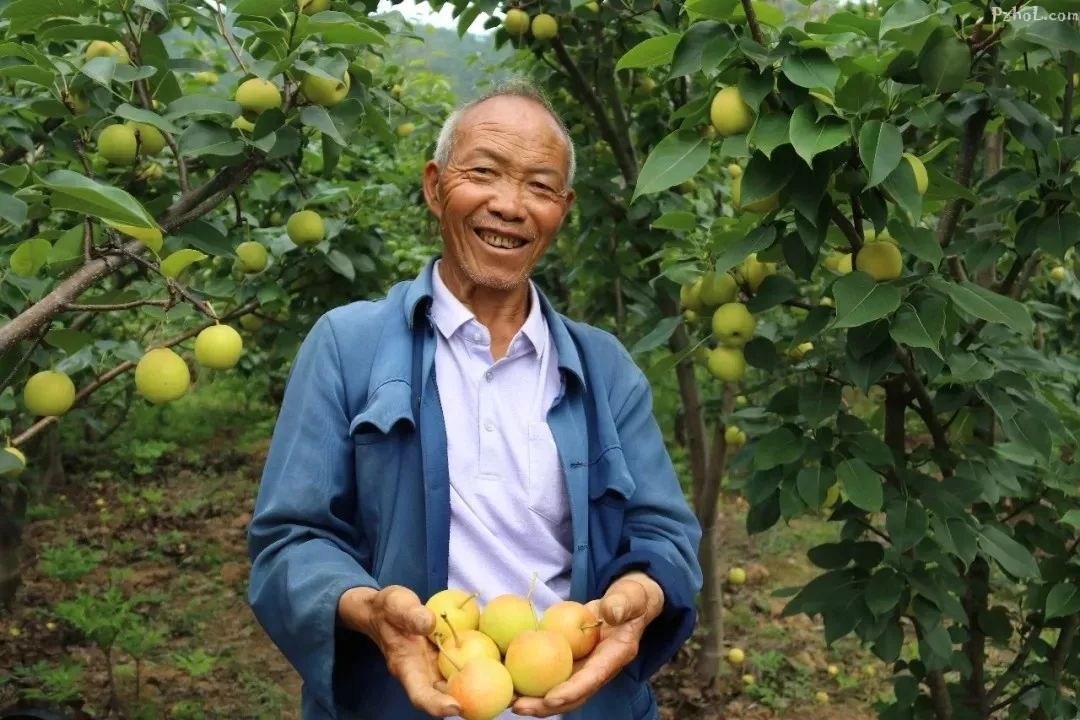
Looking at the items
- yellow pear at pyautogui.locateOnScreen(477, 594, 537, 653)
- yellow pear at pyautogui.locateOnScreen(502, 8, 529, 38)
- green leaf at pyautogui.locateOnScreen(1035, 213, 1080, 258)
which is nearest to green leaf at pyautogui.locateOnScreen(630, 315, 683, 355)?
green leaf at pyautogui.locateOnScreen(1035, 213, 1080, 258)

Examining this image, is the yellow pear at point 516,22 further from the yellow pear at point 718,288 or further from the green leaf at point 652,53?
the green leaf at point 652,53

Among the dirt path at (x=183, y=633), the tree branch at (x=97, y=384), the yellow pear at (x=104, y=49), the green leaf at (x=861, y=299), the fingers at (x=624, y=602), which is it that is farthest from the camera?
the dirt path at (x=183, y=633)

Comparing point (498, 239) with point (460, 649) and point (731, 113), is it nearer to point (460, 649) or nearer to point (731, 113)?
point (731, 113)

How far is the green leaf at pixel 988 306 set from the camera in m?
1.78

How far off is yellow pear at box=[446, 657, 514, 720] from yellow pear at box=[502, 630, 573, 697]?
28 mm

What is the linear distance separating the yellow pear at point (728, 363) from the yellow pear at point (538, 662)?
118 centimetres

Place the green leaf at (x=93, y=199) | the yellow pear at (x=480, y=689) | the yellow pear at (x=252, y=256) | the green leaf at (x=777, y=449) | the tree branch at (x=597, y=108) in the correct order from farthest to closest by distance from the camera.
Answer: the tree branch at (x=597, y=108) < the yellow pear at (x=252, y=256) < the green leaf at (x=777, y=449) < the yellow pear at (x=480, y=689) < the green leaf at (x=93, y=199)

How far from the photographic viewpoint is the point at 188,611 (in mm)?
4523

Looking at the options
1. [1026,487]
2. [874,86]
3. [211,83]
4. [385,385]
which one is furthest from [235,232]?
[1026,487]

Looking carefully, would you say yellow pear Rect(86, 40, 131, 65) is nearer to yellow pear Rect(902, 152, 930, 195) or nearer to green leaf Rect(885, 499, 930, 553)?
yellow pear Rect(902, 152, 930, 195)

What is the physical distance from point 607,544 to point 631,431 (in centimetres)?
20

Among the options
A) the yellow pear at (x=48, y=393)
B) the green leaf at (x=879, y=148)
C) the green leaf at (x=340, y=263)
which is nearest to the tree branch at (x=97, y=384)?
the yellow pear at (x=48, y=393)

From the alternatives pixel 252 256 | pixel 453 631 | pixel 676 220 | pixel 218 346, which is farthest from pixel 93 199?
pixel 252 256

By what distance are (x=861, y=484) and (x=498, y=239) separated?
1042mm
